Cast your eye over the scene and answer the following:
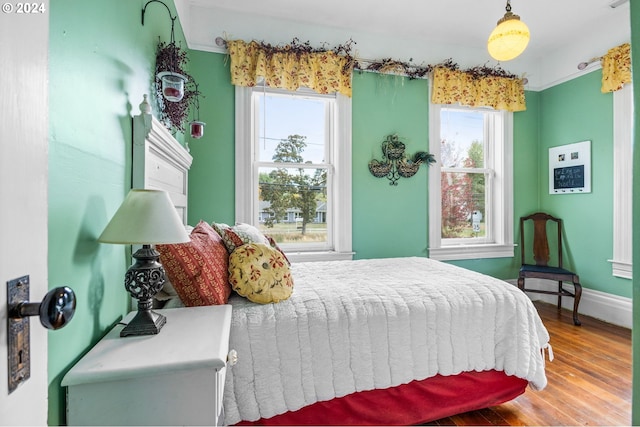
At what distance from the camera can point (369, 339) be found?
58.9 inches

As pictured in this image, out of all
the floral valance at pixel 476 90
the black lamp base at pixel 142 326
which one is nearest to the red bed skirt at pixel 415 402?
the black lamp base at pixel 142 326

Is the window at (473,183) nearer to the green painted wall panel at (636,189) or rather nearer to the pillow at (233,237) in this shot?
the pillow at (233,237)

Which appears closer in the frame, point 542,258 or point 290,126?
point 290,126

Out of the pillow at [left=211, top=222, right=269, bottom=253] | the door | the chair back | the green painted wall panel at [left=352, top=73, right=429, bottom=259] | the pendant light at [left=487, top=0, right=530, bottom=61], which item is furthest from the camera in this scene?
the chair back

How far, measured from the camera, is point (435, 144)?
3590mm

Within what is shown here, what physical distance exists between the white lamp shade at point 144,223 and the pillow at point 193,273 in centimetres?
31

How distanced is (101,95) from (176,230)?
574 mm

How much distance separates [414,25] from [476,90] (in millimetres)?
1013

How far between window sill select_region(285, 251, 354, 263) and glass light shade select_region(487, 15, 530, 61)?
209 cm

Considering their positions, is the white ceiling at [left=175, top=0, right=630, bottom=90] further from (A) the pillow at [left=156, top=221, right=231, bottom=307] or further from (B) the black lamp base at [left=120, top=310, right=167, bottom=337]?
(B) the black lamp base at [left=120, top=310, right=167, bottom=337]

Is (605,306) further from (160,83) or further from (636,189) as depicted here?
(160,83)

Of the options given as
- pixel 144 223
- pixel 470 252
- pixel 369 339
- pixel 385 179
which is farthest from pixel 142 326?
pixel 470 252

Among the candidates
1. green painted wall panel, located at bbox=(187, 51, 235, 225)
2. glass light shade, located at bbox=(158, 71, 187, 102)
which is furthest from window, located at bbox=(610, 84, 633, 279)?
glass light shade, located at bbox=(158, 71, 187, 102)

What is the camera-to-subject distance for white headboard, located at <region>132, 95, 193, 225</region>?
1.47m
